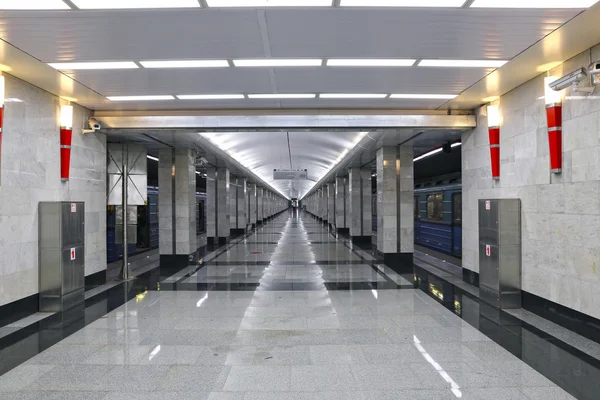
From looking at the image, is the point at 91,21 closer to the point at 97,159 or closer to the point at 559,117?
the point at 97,159

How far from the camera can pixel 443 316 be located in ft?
21.6

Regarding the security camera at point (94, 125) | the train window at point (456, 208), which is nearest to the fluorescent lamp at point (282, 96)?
the security camera at point (94, 125)

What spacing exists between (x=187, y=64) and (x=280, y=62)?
1.47 metres

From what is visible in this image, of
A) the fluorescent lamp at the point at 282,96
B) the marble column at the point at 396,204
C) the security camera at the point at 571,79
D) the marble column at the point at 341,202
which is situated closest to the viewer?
the security camera at the point at 571,79

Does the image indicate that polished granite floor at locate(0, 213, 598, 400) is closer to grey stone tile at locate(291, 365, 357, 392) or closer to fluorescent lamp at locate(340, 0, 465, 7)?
grey stone tile at locate(291, 365, 357, 392)

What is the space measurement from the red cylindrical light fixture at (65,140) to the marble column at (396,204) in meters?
9.14

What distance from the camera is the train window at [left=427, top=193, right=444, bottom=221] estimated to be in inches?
594

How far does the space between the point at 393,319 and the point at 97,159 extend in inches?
301

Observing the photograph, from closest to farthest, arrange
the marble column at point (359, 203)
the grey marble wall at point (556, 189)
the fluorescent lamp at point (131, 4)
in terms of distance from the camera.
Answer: the fluorescent lamp at point (131, 4) → the grey marble wall at point (556, 189) → the marble column at point (359, 203)

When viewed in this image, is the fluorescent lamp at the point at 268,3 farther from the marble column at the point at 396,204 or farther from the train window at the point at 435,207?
the train window at the point at 435,207

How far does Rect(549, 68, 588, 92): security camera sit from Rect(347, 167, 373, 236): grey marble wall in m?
14.2

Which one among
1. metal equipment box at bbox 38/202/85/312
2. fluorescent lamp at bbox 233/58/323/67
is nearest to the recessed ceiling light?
fluorescent lamp at bbox 233/58/323/67

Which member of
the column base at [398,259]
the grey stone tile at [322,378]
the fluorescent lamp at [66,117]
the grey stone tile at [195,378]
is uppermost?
→ the fluorescent lamp at [66,117]

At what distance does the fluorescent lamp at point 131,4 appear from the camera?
4086 millimetres
